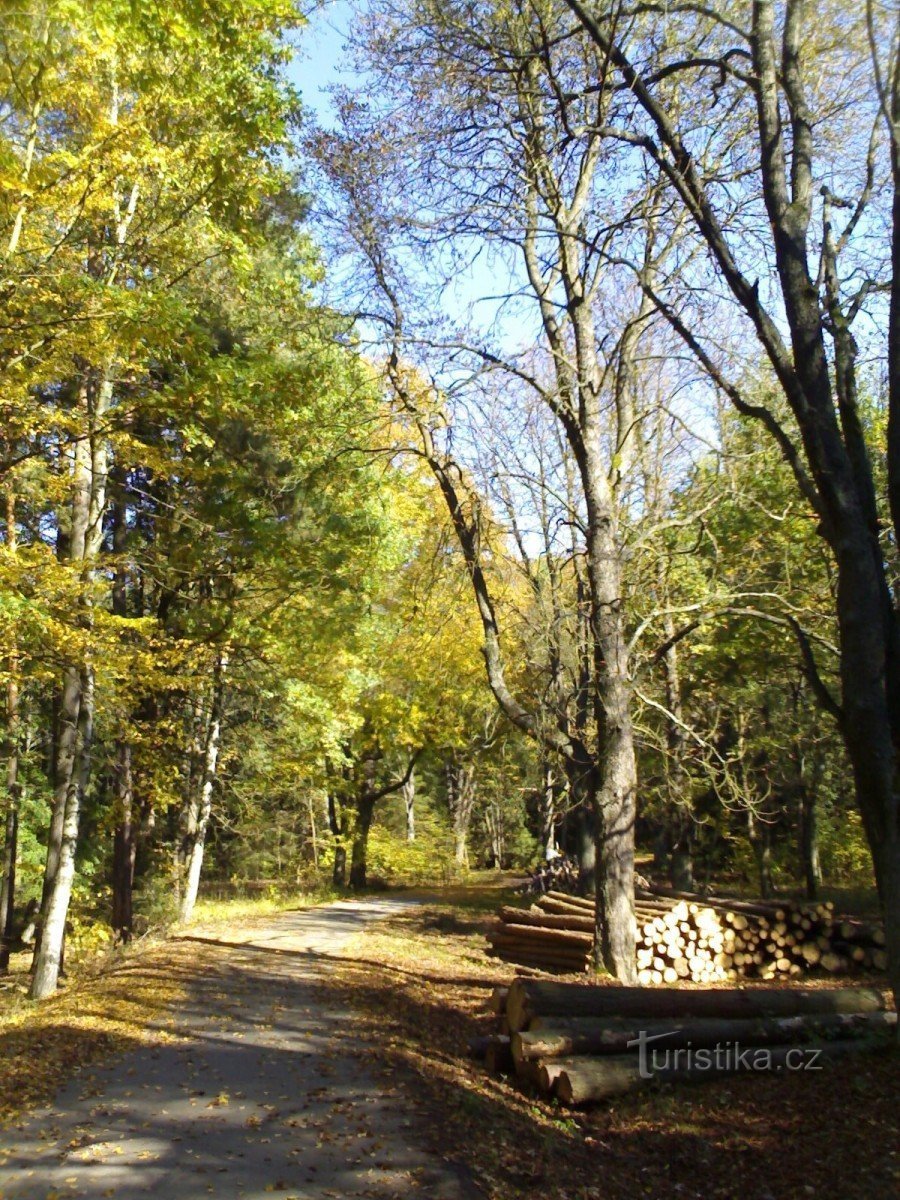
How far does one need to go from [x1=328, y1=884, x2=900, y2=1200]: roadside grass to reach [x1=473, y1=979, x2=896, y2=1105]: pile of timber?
0.52ft

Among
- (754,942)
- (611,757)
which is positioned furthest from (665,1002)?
(754,942)

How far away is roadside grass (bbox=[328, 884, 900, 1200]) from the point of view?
16.9 feet

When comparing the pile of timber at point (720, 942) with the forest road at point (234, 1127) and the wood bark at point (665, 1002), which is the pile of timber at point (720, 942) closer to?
the wood bark at point (665, 1002)

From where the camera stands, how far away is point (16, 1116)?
596cm

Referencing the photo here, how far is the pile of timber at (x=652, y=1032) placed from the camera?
22.5 feet

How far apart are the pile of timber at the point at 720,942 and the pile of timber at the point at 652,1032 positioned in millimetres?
4247

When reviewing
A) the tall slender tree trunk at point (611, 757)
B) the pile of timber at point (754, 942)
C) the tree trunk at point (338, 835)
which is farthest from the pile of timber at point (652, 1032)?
the tree trunk at point (338, 835)

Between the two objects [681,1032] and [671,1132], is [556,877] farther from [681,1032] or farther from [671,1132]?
[671,1132]

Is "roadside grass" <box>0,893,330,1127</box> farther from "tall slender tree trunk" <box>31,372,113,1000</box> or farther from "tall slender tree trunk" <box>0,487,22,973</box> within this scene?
"tall slender tree trunk" <box>0,487,22,973</box>

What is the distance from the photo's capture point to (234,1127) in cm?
584

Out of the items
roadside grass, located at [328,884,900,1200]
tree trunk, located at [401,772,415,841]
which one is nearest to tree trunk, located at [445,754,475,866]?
tree trunk, located at [401,772,415,841]

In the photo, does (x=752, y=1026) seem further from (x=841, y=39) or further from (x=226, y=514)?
(x=226, y=514)

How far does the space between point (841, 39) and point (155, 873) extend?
2121 centimetres

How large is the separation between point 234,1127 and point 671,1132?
292 centimetres
